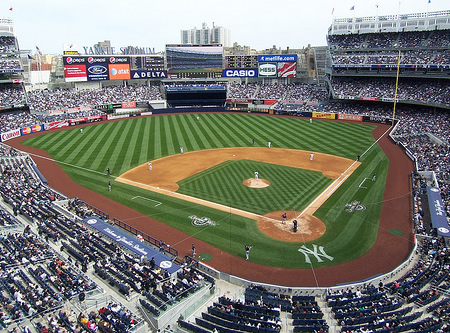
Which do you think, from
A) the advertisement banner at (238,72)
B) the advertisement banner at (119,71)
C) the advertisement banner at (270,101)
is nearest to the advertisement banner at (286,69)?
the advertisement banner at (238,72)

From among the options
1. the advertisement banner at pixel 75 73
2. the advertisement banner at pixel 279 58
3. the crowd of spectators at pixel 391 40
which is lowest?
the advertisement banner at pixel 75 73

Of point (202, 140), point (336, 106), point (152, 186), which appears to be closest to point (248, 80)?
point (336, 106)

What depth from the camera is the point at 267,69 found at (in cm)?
7988

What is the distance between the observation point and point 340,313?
49.5ft

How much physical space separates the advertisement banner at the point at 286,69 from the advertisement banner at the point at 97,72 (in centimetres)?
3916

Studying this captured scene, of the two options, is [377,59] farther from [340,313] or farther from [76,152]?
[340,313]

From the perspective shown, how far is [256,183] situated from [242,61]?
54.9 meters

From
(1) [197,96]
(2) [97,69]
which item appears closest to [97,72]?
→ (2) [97,69]

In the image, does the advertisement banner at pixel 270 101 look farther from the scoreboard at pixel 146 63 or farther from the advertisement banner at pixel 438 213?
the advertisement banner at pixel 438 213

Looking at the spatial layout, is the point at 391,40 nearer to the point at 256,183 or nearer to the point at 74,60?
the point at 256,183

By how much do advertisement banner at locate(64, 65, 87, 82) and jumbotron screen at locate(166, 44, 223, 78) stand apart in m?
18.0

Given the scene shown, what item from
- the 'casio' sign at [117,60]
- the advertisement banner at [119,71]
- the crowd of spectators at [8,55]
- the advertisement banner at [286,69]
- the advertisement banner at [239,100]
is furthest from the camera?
the advertisement banner at [286,69]

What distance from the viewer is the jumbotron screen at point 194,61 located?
7627 cm

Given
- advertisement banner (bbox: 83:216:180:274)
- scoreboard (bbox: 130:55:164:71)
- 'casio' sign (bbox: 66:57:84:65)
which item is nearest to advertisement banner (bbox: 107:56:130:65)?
scoreboard (bbox: 130:55:164:71)
